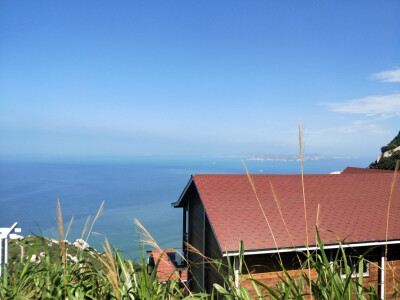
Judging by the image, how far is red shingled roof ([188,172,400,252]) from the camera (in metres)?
8.45

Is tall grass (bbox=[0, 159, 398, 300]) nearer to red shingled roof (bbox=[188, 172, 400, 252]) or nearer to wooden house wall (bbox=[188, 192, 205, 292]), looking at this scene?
red shingled roof (bbox=[188, 172, 400, 252])

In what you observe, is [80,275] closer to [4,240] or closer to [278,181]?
[4,240]

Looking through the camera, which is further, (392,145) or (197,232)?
(392,145)

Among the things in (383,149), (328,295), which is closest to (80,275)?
(328,295)

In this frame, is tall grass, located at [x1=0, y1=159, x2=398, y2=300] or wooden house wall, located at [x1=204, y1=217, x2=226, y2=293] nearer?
tall grass, located at [x1=0, y1=159, x2=398, y2=300]

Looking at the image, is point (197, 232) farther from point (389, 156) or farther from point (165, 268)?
point (389, 156)

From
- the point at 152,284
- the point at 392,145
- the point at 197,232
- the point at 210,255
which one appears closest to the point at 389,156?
the point at 392,145

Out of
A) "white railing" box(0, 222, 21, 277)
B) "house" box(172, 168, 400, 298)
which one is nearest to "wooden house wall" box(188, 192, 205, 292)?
"house" box(172, 168, 400, 298)

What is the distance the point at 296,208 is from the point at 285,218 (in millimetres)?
774

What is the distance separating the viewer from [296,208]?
9.98 metres

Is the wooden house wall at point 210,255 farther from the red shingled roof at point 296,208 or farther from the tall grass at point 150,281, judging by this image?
the tall grass at point 150,281

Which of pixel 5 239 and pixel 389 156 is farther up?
pixel 389 156

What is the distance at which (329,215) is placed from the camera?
9.75 m

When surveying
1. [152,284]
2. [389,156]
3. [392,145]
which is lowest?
[152,284]
